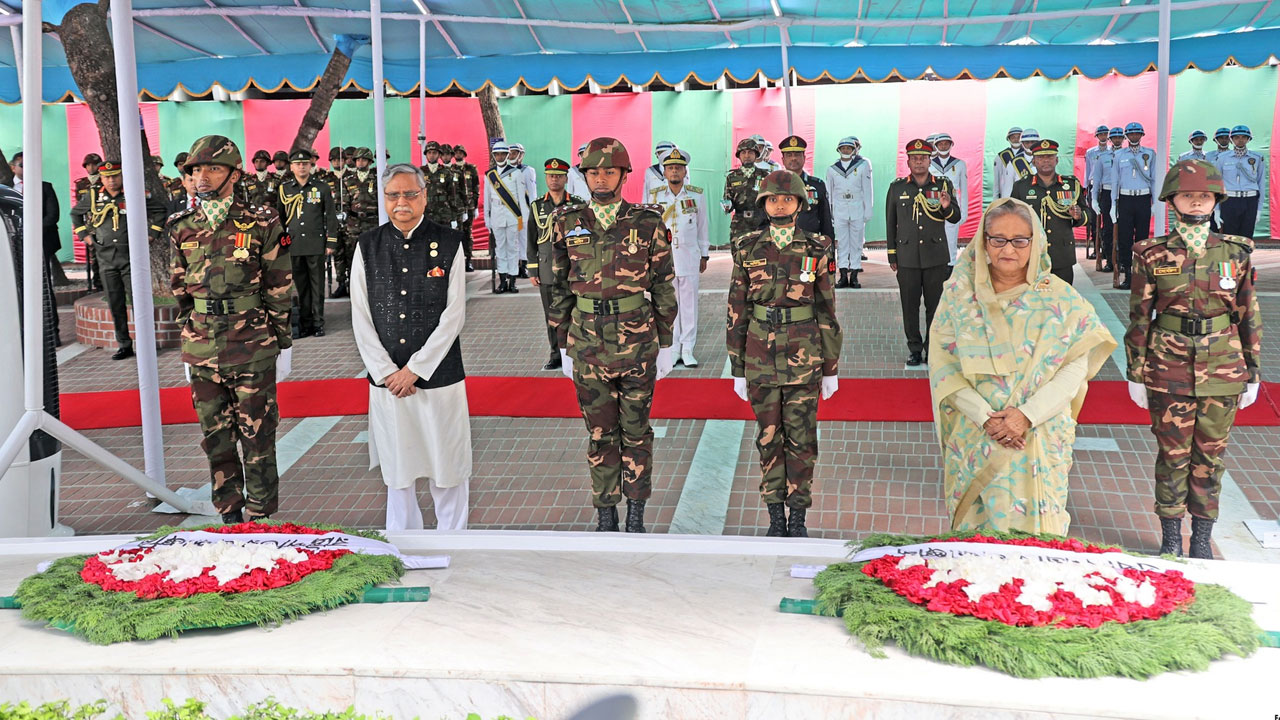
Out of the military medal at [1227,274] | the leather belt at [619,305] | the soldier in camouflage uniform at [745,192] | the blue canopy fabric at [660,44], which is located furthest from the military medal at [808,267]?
the blue canopy fabric at [660,44]

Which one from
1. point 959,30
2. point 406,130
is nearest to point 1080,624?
point 959,30

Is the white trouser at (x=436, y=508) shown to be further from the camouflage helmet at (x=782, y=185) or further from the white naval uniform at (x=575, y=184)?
the white naval uniform at (x=575, y=184)

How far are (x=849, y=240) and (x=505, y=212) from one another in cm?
417

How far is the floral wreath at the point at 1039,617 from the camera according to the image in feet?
8.16

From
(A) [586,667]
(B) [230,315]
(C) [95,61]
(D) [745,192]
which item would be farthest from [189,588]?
(C) [95,61]

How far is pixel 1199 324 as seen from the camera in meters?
4.60

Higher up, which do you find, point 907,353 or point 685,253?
point 685,253

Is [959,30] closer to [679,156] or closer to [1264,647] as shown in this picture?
[679,156]

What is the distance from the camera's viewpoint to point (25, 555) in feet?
12.1

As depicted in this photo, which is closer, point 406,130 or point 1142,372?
point 1142,372

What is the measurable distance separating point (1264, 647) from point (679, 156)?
20.8ft

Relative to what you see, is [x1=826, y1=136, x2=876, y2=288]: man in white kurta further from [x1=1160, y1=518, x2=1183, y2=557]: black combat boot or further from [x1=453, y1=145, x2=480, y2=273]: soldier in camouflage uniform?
[x1=1160, y1=518, x2=1183, y2=557]: black combat boot

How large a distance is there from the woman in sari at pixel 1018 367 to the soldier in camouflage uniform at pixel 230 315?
2.96m

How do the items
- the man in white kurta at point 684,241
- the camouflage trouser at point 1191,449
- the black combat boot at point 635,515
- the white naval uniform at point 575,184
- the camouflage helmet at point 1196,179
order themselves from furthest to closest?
the white naval uniform at point 575,184 → the man in white kurta at point 684,241 → the black combat boot at point 635,515 → the camouflage trouser at point 1191,449 → the camouflage helmet at point 1196,179
